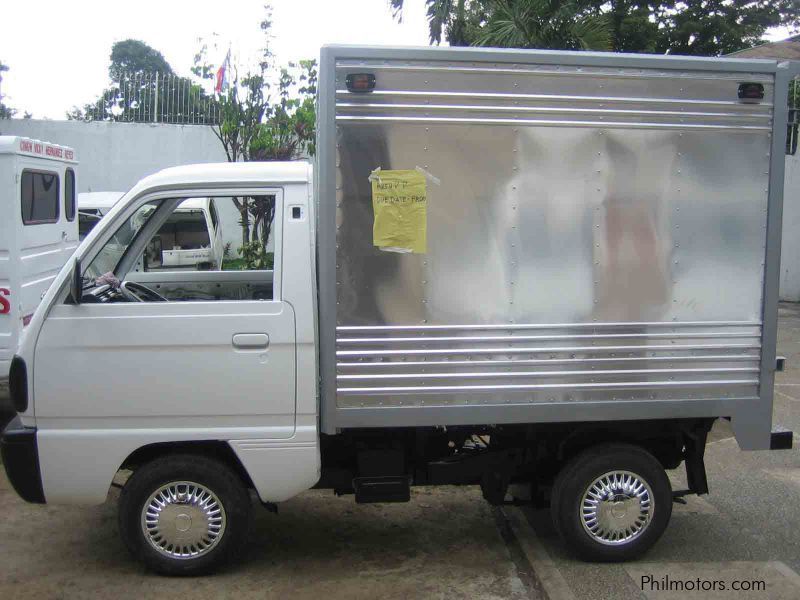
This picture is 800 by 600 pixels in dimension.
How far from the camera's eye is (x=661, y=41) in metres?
20.7

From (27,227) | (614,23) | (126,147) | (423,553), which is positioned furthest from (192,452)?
(614,23)

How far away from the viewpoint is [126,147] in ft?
61.0

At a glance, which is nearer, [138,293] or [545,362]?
[545,362]

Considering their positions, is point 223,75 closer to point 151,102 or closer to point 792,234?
point 151,102

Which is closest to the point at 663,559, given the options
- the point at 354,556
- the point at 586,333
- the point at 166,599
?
the point at 586,333

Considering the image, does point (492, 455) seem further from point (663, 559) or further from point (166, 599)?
point (166, 599)

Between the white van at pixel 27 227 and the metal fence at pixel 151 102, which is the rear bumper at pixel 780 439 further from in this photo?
the metal fence at pixel 151 102

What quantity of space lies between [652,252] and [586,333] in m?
0.58

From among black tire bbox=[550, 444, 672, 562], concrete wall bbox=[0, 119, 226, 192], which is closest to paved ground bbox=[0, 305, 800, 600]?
black tire bbox=[550, 444, 672, 562]

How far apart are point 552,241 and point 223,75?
1256 cm

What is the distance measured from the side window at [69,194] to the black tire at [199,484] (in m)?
4.85

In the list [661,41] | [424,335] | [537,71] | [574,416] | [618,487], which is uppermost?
[661,41]

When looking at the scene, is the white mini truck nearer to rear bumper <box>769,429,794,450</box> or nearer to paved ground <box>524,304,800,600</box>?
rear bumper <box>769,429,794,450</box>

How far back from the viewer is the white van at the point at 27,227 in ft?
22.4
